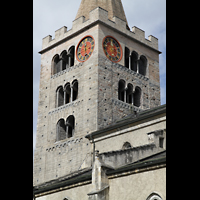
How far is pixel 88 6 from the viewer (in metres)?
40.8

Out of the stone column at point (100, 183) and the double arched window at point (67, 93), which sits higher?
the double arched window at point (67, 93)

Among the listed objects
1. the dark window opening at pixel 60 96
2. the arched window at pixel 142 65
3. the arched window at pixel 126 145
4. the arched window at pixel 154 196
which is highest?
the arched window at pixel 142 65

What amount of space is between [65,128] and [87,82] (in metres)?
4.69

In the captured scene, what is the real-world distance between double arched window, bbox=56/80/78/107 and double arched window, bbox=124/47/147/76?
5.60 metres

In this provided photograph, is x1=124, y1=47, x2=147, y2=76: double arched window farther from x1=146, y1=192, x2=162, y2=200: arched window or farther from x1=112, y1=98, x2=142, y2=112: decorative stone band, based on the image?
x1=146, y1=192, x2=162, y2=200: arched window

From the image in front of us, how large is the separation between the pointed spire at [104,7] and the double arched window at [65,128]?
10732 millimetres

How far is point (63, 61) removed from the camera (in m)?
39.4

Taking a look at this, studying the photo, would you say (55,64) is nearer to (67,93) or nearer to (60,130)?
(67,93)

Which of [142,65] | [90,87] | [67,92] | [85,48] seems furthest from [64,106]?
[142,65]

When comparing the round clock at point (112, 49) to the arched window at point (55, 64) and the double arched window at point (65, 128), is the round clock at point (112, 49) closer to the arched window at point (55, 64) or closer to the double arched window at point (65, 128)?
the arched window at point (55, 64)

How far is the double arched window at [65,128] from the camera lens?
35969mm

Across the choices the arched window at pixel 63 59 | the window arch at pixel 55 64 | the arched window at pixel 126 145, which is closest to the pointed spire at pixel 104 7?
the arched window at pixel 63 59
